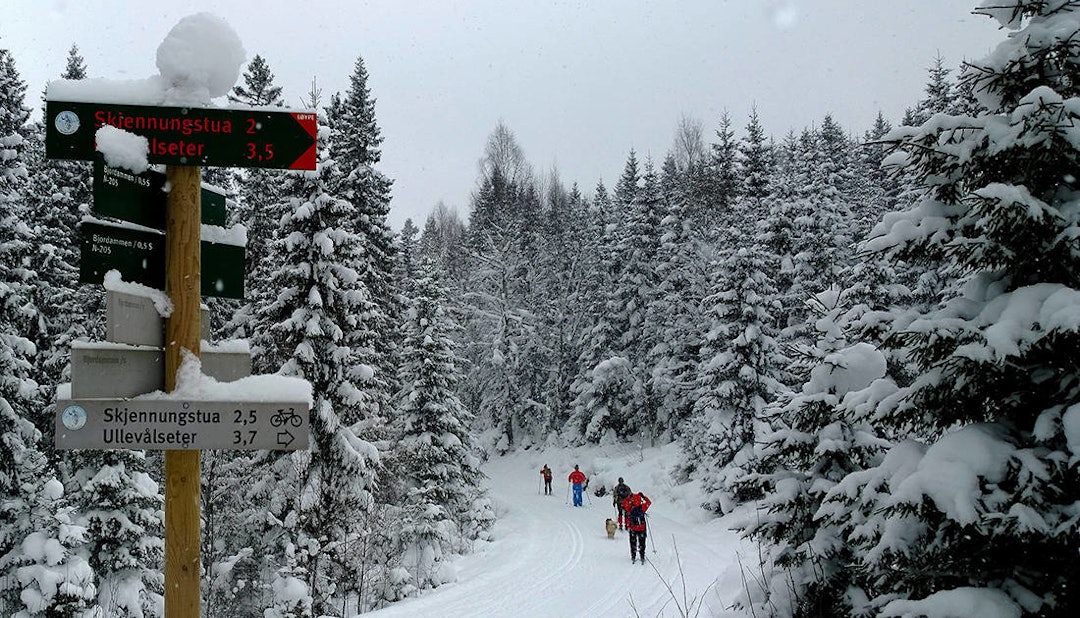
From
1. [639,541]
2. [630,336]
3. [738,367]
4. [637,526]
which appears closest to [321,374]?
[637,526]

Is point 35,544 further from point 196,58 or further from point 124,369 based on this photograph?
point 196,58

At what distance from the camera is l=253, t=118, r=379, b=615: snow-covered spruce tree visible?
15.8 meters

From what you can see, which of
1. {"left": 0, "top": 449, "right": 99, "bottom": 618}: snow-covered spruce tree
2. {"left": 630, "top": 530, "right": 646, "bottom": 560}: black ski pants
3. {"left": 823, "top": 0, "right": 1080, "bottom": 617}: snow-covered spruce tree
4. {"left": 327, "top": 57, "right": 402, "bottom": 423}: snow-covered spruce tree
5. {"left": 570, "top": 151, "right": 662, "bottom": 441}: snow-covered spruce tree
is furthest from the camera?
{"left": 570, "top": 151, "right": 662, "bottom": 441}: snow-covered spruce tree

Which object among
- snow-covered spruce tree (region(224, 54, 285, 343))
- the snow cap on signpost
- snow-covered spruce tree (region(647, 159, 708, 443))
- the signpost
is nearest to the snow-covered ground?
snow-covered spruce tree (region(647, 159, 708, 443))

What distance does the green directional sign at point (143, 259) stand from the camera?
3.45m

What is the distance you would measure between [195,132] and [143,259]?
29.3 inches

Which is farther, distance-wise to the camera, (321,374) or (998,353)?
(321,374)

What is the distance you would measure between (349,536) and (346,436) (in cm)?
434

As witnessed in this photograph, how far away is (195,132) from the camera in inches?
145

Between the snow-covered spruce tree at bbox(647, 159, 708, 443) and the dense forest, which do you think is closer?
the dense forest

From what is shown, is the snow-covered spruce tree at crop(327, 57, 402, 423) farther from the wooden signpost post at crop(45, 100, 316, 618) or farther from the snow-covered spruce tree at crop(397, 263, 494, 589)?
the wooden signpost post at crop(45, 100, 316, 618)

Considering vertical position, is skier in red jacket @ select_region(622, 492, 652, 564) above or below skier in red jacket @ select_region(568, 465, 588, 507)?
above

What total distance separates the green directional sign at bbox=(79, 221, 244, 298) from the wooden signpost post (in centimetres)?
7

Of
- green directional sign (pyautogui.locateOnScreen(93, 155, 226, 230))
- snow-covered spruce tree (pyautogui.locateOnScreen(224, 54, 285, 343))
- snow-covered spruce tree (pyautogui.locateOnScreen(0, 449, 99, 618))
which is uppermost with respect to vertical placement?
snow-covered spruce tree (pyautogui.locateOnScreen(224, 54, 285, 343))
